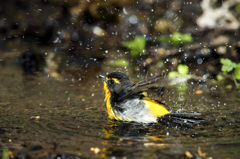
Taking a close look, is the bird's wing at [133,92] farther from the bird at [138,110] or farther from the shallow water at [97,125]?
the shallow water at [97,125]

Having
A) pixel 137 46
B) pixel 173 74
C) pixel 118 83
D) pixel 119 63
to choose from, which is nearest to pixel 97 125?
pixel 118 83

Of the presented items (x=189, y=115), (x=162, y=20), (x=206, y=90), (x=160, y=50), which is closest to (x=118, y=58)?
(x=160, y=50)

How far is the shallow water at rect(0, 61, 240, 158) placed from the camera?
3232mm

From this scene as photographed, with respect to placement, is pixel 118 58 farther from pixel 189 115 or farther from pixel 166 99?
pixel 189 115

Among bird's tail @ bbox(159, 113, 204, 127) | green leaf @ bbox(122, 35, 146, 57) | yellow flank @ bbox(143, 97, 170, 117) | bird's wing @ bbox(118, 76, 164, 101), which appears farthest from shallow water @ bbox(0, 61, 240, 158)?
green leaf @ bbox(122, 35, 146, 57)

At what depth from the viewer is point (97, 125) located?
4.29m

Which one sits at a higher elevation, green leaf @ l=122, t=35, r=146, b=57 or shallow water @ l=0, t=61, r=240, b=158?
green leaf @ l=122, t=35, r=146, b=57

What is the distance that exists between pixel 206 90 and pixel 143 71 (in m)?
1.93

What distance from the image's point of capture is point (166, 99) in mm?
5730

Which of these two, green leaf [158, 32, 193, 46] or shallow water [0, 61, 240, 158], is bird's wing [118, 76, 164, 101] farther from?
green leaf [158, 32, 193, 46]

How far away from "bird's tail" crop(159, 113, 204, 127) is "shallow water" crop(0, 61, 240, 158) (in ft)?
0.40

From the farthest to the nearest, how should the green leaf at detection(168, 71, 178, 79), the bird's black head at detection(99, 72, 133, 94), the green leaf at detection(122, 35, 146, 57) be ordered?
1. the green leaf at detection(122, 35, 146, 57)
2. the green leaf at detection(168, 71, 178, 79)
3. the bird's black head at detection(99, 72, 133, 94)

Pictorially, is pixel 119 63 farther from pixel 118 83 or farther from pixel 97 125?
pixel 97 125

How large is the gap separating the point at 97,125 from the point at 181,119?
111 centimetres
